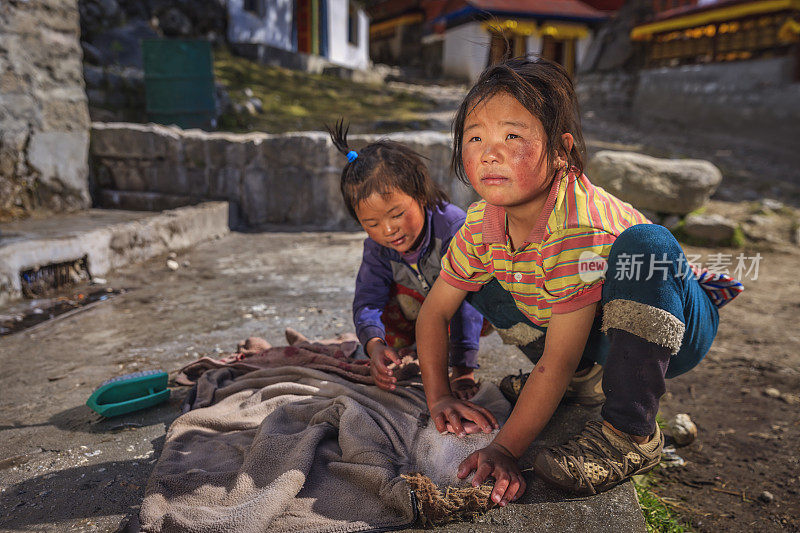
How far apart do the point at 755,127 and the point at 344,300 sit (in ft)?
33.2

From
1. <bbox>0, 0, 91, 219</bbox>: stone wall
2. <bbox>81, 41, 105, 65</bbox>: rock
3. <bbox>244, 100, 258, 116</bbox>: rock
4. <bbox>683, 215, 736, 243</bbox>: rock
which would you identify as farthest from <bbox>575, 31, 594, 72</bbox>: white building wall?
<bbox>0, 0, 91, 219</bbox>: stone wall

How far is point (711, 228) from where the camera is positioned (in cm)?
559

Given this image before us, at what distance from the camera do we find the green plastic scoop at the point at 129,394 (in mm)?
1827

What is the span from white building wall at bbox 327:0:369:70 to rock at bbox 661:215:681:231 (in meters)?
12.1

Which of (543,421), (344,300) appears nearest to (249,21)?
(344,300)

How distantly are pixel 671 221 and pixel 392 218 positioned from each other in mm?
4889

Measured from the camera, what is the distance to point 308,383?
1.93 metres

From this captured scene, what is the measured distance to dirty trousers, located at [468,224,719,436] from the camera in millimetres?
1297

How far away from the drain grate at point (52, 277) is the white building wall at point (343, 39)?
13.6 meters

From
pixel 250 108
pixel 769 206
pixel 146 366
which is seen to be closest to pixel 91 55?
pixel 250 108

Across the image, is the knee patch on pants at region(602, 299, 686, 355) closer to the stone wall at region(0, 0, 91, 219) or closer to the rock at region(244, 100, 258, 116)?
the stone wall at region(0, 0, 91, 219)

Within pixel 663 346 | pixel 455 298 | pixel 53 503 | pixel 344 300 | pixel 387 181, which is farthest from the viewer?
pixel 344 300

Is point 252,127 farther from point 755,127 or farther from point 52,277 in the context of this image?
point 755,127

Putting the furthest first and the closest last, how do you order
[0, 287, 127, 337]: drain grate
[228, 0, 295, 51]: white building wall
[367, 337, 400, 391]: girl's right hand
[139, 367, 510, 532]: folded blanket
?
1. [228, 0, 295, 51]: white building wall
2. [0, 287, 127, 337]: drain grate
3. [367, 337, 400, 391]: girl's right hand
4. [139, 367, 510, 532]: folded blanket
